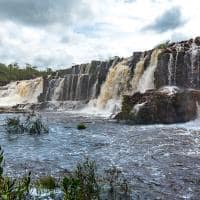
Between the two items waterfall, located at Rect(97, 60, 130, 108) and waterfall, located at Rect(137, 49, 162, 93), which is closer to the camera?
waterfall, located at Rect(137, 49, 162, 93)

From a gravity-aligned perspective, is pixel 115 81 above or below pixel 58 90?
above

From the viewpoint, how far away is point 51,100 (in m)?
60.6

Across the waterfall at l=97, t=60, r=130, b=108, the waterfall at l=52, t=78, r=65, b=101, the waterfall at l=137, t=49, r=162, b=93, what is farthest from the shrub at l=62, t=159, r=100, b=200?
the waterfall at l=52, t=78, r=65, b=101

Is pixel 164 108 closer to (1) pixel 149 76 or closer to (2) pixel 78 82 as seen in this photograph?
(1) pixel 149 76

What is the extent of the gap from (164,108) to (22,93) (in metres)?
39.0

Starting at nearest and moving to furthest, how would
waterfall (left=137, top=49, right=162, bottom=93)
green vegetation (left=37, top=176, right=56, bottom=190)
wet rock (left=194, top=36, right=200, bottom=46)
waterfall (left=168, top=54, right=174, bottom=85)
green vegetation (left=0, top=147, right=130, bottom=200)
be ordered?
→ green vegetation (left=0, top=147, right=130, bottom=200), green vegetation (left=37, top=176, right=56, bottom=190), waterfall (left=168, top=54, right=174, bottom=85), wet rock (left=194, top=36, right=200, bottom=46), waterfall (left=137, top=49, right=162, bottom=93)

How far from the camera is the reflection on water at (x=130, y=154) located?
12.8 meters

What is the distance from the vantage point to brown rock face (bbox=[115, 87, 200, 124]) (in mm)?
31188

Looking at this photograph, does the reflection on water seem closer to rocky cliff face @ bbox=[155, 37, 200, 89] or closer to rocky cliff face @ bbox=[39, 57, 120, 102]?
rocky cliff face @ bbox=[155, 37, 200, 89]

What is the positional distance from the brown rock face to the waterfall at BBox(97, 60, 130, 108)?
13.5 meters

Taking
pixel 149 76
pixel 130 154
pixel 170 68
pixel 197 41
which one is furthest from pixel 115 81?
pixel 130 154

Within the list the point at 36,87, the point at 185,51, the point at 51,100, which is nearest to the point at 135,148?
the point at 185,51

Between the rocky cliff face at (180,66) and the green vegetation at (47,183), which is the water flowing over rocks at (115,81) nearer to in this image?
the rocky cliff face at (180,66)

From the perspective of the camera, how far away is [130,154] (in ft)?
58.1
